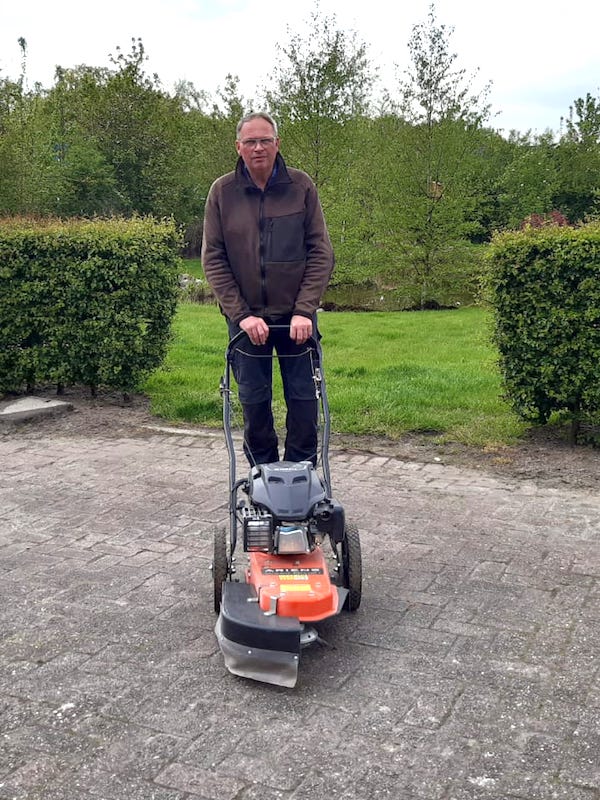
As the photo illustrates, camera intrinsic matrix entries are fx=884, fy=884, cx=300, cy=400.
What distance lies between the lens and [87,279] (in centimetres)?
818

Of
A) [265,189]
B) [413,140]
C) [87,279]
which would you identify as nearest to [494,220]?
[413,140]

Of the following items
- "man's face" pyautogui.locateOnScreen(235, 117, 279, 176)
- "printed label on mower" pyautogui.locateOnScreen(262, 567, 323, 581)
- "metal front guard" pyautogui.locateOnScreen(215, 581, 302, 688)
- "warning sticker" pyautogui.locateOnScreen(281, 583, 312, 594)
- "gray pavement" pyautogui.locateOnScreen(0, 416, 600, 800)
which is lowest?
"gray pavement" pyautogui.locateOnScreen(0, 416, 600, 800)

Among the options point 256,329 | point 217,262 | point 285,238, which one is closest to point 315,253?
point 285,238

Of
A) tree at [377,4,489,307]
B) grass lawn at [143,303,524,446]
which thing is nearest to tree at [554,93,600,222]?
tree at [377,4,489,307]

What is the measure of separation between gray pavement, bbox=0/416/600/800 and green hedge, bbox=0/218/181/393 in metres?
2.54

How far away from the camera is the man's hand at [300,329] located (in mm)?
4395

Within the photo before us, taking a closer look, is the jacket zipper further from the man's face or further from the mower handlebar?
the mower handlebar

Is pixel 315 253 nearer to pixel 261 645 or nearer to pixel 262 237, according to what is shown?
pixel 262 237

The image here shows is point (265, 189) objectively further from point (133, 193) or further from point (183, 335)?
point (133, 193)

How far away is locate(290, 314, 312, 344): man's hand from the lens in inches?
173

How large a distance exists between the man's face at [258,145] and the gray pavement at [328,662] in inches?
84.1

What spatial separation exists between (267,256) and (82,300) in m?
4.06

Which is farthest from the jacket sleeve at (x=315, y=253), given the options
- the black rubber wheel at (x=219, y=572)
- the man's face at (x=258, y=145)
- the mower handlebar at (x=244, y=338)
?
the black rubber wheel at (x=219, y=572)

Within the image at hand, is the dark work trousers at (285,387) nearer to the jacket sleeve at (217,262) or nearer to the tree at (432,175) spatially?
the jacket sleeve at (217,262)
